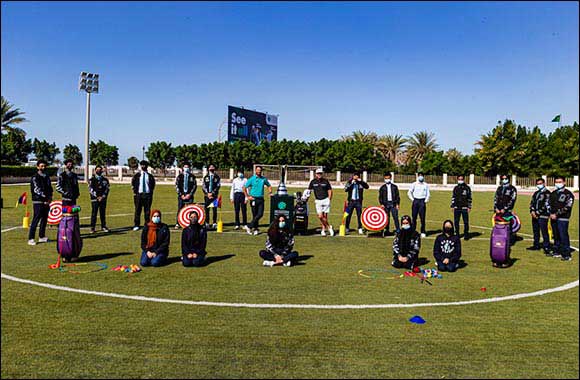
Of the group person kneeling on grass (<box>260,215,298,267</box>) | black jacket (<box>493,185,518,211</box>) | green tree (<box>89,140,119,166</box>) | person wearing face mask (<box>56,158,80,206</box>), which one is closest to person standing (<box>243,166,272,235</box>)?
person kneeling on grass (<box>260,215,298,267</box>)

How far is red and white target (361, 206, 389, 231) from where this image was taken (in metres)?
14.2

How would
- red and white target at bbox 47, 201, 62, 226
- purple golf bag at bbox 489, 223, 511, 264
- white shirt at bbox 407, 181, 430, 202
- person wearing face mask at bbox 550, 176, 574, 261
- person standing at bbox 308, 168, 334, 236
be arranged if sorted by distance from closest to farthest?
purple golf bag at bbox 489, 223, 511, 264, person wearing face mask at bbox 550, 176, 574, 261, red and white target at bbox 47, 201, 62, 226, white shirt at bbox 407, 181, 430, 202, person standing at bbox 308, 168, 334, 236

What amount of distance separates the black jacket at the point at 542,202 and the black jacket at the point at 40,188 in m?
10.7

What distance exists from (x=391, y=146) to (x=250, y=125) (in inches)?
1014

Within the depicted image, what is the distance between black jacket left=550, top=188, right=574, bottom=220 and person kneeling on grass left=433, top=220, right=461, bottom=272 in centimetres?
266

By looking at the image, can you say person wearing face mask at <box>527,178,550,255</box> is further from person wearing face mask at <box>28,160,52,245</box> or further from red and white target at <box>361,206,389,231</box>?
person wearing face mask at <box>28,160,52,245</box>

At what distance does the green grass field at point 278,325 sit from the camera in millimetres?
4464

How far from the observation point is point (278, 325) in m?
5.89

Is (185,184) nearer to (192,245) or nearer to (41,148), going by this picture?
(192,245)

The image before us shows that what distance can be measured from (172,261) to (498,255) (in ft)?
20.6

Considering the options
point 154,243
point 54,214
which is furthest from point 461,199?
point 54,214

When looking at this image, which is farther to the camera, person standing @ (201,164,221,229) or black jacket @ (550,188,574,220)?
person standing @ (201,164,221,229)

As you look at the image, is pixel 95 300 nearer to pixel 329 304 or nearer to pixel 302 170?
pixel 329 304

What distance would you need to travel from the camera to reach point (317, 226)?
17.0 meters
